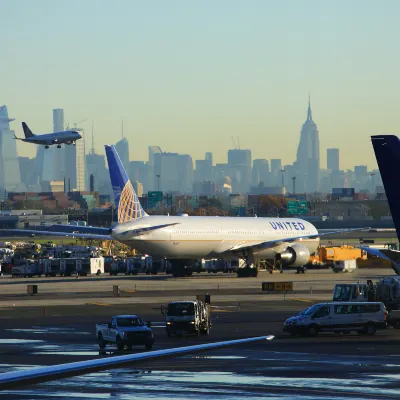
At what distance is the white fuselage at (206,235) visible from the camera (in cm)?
10450

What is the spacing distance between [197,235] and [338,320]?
5324cm

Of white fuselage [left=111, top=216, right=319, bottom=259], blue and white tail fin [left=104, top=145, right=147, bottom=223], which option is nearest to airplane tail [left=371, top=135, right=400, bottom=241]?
white fuselage [left=111, top=216, right=319, bottom=259]

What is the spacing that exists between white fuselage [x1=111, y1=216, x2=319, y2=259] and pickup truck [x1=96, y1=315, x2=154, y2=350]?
4922cm

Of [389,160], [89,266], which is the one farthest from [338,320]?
[89,266]

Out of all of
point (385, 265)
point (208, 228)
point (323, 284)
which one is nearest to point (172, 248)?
point (208, 228)

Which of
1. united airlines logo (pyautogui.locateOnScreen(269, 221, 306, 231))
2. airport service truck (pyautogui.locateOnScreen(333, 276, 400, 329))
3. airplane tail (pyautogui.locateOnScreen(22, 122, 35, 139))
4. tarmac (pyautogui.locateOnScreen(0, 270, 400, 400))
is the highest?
airplane tail (pyautogui.locateOnScreen(22, 122, 35, 139))

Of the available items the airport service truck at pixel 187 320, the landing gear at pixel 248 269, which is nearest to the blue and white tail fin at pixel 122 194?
the landing gear at pixel 248 269

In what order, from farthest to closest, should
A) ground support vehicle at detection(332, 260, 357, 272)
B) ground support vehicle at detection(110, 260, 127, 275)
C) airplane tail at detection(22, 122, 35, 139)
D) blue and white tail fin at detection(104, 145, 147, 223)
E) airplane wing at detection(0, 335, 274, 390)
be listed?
airplane tail at detection(22, 122, 35, 139) < ground support vehicle at detection(110, 260, 127, 275) < ground support vehicle at detection(332, 260, 357, 272) < blue and white tail fin at detection(104, 145, 147, 223) < airplane wing at detection(0, 335, 274, 390)

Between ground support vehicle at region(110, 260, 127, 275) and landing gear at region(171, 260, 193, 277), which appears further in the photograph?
ground support vehicle at region(110, 260, 127, 275)

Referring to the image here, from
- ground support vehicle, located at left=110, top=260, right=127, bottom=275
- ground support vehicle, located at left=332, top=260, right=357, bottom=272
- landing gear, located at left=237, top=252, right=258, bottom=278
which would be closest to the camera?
landing gear, located at left=237, top=252, right=258, bottom=278

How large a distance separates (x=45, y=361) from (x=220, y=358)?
23.5 ft

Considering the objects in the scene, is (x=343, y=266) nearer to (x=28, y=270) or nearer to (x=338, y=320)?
(x=28, y=270)

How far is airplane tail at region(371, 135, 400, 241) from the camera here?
39656 mm

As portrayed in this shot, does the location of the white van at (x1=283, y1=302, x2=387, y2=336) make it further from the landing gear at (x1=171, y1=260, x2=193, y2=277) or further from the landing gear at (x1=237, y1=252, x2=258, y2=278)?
the landing gear at (x1=237, y1=252, x2=258, y2=278)
